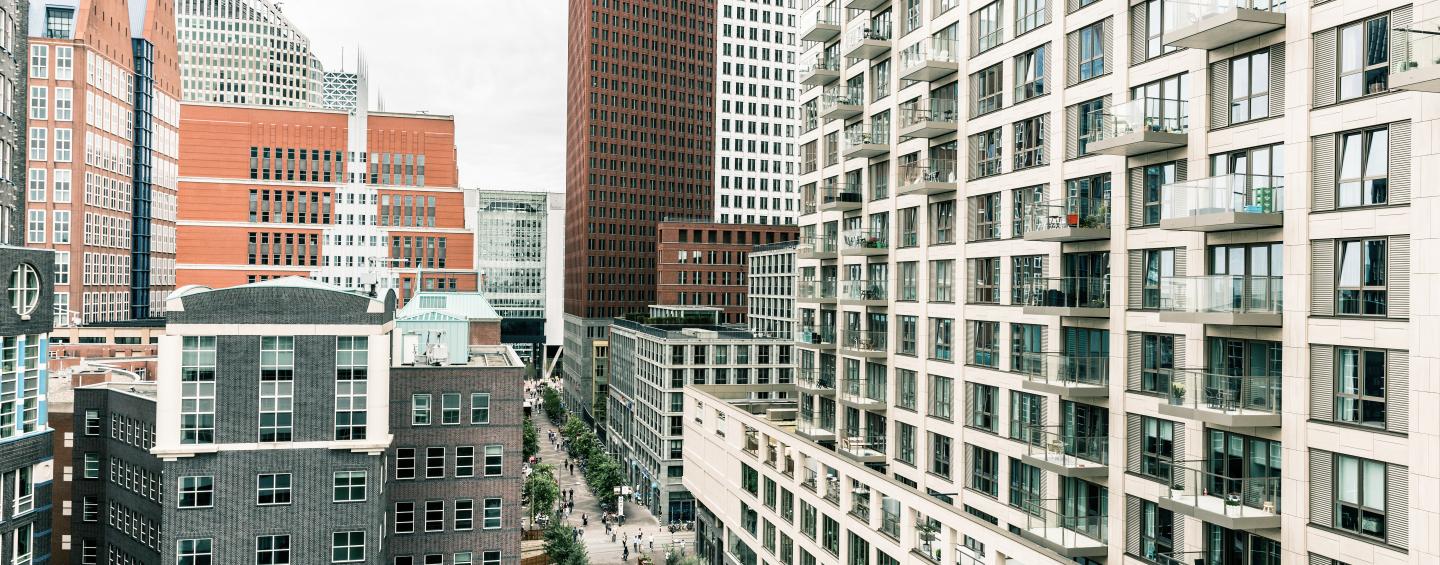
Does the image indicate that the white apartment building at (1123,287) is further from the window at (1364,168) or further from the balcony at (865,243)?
the balcony at (865,243)

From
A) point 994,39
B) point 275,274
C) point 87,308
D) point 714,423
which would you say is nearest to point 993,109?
point 994,39

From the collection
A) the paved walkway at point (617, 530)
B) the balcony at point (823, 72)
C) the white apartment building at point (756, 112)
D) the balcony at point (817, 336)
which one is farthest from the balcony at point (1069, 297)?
the white apartment building at point (756, 112)

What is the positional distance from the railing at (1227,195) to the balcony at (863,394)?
23123 mm

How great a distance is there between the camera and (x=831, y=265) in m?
55.9

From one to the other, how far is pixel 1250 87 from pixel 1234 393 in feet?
26.8

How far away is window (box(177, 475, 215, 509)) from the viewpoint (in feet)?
143

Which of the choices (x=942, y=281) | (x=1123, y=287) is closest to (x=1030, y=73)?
(x=1123, y=287)

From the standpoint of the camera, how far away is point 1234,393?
2539cm

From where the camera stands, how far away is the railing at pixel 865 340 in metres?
48.4

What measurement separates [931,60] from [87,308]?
4276 inches

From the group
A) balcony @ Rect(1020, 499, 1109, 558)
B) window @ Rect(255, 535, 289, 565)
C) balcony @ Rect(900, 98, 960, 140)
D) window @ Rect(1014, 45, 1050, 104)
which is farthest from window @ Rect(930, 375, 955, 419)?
window @ Rect(255, 535, 289, 565)

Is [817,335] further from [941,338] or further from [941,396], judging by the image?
[941,396]

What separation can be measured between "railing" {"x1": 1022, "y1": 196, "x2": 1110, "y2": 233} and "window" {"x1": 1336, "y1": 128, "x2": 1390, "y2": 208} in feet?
28.6

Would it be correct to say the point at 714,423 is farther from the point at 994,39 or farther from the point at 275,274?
the point at 275,274
